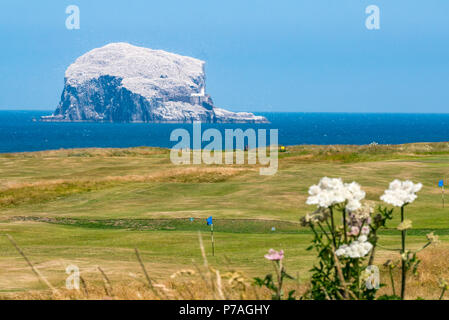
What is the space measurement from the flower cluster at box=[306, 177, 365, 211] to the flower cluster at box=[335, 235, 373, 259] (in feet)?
1.11

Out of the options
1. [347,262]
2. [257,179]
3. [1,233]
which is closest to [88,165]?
[257,179]

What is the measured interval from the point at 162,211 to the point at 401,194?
2566 cm

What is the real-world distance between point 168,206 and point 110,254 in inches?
616

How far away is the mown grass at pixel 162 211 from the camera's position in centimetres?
1579

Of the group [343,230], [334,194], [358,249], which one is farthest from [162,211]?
[334,194]

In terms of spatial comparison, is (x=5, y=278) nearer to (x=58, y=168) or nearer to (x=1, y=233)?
(x=1, y=233)

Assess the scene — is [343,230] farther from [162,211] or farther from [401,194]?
[162,211]

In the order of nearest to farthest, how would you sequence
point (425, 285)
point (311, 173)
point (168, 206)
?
1. point (425, 285)
2. point (168, 206)
3. point (311, 173)

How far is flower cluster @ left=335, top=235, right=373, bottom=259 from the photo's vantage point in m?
5.60

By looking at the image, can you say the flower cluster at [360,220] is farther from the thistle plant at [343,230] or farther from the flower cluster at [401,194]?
the flower cluster at [401,194]

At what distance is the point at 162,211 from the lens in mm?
30547

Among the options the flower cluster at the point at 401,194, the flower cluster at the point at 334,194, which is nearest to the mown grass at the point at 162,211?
the flower cluster at the point at 334,194

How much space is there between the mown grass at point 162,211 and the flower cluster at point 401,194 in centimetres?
732

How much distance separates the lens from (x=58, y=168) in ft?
179
